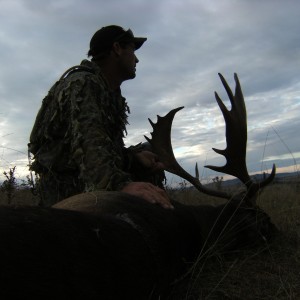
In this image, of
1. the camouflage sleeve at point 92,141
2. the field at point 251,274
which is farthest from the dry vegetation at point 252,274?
the camouflage sleeve at point 92,141

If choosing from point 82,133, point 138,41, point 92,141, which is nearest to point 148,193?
point 92,141

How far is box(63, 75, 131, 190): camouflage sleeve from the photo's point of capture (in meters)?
3.01

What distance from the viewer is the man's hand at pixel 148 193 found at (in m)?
2.73

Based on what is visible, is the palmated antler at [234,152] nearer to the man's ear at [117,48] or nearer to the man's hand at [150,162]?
the man's hand at [150,162]

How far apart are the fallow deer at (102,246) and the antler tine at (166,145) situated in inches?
19.6

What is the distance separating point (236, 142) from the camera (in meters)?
3.66

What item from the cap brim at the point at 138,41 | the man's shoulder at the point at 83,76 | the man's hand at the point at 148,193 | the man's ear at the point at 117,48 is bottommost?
the man's hand at the point at 148,193

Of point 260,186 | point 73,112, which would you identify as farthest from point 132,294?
point 260,186

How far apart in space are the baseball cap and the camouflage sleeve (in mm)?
867

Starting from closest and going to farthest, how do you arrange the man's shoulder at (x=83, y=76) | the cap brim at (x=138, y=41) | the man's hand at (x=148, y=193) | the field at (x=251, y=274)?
the field at (x=251, y=274), the man's hand at (x=148, y=193), the man's shoulder at (x=83, y=76), the cap brim at (x=138, y=41)

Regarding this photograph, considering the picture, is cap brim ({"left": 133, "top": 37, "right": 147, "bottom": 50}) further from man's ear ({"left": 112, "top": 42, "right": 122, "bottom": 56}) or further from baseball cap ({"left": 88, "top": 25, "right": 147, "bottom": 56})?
man's ear ({"left": 112, "top": 42, "right": 122, "bottom": 56})

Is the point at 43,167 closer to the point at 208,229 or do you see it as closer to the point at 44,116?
the point at 44,116

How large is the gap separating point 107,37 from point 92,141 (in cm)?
153

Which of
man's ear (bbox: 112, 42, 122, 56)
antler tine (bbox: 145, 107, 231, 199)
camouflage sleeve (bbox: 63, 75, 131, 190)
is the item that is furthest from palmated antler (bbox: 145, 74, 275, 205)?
man's ear (bbox: 112, 42, 122, 56)
